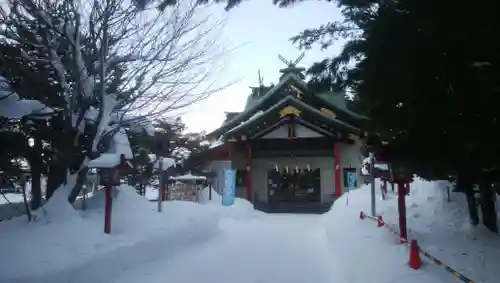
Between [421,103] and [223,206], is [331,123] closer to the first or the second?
[223,206]

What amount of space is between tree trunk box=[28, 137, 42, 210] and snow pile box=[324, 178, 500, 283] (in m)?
6.09

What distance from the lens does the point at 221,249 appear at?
34.3 ft

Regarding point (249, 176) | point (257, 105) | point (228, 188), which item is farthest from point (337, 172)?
point (228, 188)

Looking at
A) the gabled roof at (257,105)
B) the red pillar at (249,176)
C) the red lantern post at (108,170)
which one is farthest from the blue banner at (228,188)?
the red lantern post at (108,170)

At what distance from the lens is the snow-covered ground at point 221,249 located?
19.6ft

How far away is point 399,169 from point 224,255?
4252mm

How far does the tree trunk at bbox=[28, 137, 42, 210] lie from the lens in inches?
338

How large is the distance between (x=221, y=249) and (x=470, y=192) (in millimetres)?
5586

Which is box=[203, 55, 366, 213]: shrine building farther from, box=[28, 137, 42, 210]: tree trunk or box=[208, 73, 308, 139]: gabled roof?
box=[28, 137, 42, 210]: tree trunk

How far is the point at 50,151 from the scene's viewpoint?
877 cm

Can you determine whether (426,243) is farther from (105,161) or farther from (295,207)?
(295,207)

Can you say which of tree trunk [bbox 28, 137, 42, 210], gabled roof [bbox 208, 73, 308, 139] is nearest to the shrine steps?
gabled roof [bbox 208, 73, 308, 139]

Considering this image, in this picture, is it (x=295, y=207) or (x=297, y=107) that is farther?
(x=295, y=207)

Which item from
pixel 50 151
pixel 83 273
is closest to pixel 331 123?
pixel 50 151
